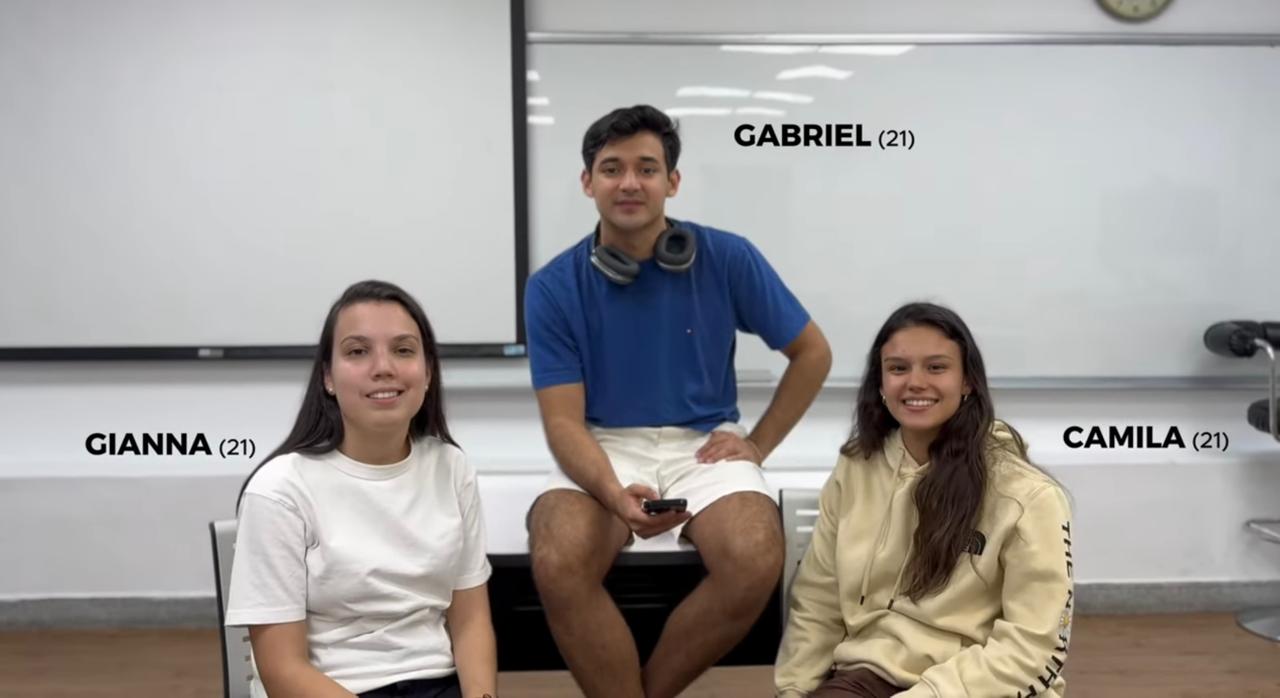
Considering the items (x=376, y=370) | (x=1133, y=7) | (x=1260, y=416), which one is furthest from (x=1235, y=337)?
(x=376, y=370)

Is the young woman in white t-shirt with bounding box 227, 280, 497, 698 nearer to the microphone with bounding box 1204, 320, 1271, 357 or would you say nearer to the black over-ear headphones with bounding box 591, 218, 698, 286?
the black over-ear headphones with bounding box 591, 218, 698, 286

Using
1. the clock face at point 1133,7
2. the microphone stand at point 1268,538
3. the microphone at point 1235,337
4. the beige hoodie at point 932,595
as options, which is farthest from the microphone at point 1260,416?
the beige hoodie at point 932,595

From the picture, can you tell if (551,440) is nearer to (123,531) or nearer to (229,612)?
(229,612)

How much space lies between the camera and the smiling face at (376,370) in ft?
4.82

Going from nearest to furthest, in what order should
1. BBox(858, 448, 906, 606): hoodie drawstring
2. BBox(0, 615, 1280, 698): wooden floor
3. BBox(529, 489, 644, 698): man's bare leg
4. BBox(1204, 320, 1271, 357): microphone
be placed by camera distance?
BBox(858, 448, 906, 606): hoodie drawstring → BBox(529, 489, 644, 698): man's bare leg → BBox(0, 615, 1280, 698): wooden floor → BBox(1204, 320, 1271, 357): microphone

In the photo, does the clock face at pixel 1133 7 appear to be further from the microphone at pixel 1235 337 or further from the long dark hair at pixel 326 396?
the long dark hair at pixel 326 396

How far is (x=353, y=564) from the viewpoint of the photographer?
1410mm

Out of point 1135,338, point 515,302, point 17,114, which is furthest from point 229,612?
point 1135,338

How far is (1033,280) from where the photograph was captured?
321cm

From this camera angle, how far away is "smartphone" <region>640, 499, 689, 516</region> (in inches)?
71.3

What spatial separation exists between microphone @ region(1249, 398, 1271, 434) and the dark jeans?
2677mm

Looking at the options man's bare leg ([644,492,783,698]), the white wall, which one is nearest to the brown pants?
man's bare leg ([644,492,783,698])

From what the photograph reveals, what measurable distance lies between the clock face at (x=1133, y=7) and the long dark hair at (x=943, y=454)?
2.07 metres

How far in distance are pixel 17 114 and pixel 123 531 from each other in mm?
1364
